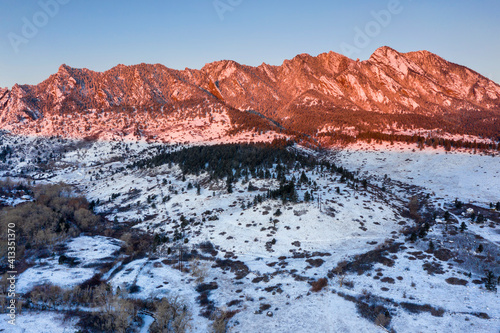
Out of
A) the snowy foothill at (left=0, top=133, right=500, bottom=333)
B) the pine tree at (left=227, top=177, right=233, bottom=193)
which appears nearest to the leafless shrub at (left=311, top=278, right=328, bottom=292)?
the snowy foothill at (left=0, top=133, right=500, bottom=333)

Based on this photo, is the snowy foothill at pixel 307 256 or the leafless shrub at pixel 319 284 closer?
the snowy foothill at pixel 307 256

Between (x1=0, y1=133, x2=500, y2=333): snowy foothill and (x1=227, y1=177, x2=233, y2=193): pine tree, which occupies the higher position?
(x1=227, y1=177, x2=233, y2=193): pine tree

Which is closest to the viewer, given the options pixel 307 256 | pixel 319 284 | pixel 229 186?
pixel 319 284

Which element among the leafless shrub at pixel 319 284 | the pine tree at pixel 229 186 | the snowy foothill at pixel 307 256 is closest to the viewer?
the snowy foothill at pixel 307 256

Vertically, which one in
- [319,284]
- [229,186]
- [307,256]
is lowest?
[307,256]

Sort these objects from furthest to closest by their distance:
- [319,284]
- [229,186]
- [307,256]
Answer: [229,186], [307,256], [319,284]

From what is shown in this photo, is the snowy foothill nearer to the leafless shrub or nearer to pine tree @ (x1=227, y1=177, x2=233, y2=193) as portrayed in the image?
the leafless shrub

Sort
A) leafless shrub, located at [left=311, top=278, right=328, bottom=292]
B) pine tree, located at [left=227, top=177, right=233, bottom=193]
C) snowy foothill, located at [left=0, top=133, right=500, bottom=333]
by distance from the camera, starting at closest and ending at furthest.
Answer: snowy foothill, located at [left=0, top=133, right=500, bottom=333] < leafless shrub, located at [left=311, top=278, right=328, bottom=292] < pine tree, located at [left=227, top=177, right=233, bottom=193]

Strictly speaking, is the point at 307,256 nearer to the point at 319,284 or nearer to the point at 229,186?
the point at 319,284

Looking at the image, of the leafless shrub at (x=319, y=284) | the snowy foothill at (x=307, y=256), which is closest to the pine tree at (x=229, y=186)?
the snowy foothill at (x=307, y=256)

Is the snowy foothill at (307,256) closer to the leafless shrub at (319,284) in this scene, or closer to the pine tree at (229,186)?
the leafless shrub at (319,284)

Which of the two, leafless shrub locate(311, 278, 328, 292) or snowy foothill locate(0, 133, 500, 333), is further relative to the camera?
leafless shrub locate(311, 278, 328, 292)

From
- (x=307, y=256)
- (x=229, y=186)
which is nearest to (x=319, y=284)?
(x=307, y=256)

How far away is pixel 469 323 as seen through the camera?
80.5 ft
